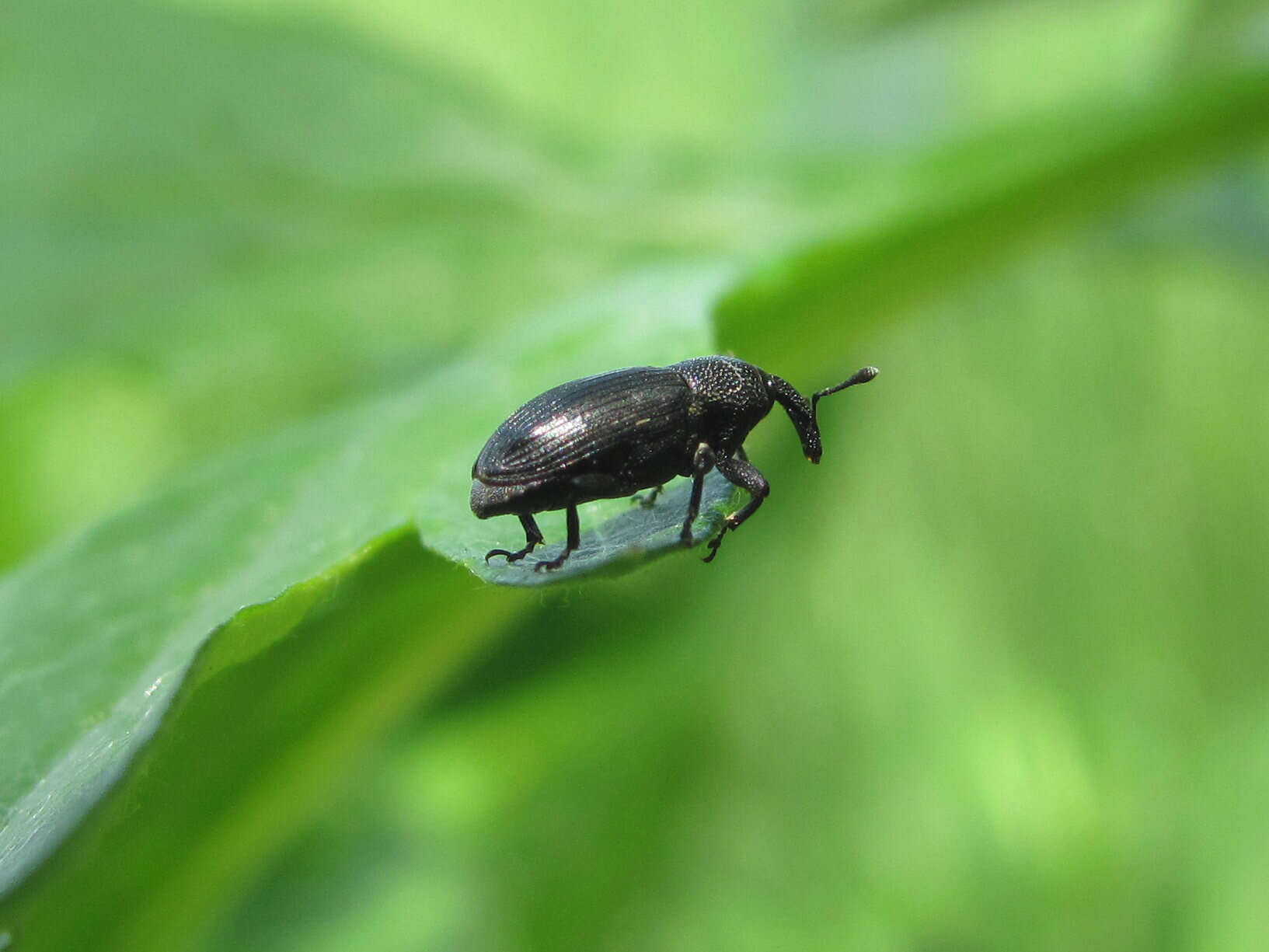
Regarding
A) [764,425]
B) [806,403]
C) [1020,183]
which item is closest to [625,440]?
[806,403]

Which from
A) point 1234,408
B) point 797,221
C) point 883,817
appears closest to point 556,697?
point 883,817

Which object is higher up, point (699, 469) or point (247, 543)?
point (247, 543)

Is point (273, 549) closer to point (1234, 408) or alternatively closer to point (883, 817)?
point (883, 817)

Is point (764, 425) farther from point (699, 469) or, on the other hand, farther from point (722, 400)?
point (699, 469)

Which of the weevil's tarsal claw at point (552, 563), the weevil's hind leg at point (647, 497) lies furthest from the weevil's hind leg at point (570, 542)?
the weevil's hind leg at point (647, 497)

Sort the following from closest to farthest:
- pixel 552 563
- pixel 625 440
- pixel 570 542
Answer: pixel 552 563 < pixel 570 542 < pixel 625 440

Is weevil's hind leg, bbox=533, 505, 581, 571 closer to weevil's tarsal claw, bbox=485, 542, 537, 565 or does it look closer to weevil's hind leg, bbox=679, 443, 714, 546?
weevil's tarsal claw, bbox=485, 542, 537, 565

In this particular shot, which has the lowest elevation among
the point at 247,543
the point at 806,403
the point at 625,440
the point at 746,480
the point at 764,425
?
the point at 764,425
